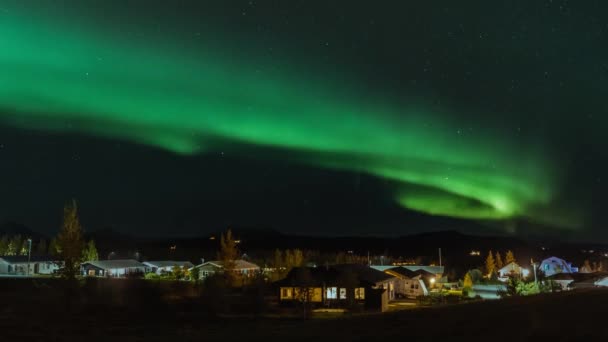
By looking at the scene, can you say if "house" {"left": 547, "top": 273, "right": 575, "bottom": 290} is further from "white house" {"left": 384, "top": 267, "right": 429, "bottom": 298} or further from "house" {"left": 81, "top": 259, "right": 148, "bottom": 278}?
"house" {"left": 81, "top": 259, "right": 148, "bottom": 278}

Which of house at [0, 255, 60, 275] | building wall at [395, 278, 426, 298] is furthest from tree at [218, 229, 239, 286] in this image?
house at [0, 255, 60, 275]

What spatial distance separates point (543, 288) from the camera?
159ft

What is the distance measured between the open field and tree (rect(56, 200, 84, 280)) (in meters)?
2.25

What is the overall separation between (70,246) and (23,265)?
55748 millimetres

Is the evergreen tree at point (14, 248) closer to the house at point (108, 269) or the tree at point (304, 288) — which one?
the house at point (108, 269)

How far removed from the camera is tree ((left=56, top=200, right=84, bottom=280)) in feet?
117

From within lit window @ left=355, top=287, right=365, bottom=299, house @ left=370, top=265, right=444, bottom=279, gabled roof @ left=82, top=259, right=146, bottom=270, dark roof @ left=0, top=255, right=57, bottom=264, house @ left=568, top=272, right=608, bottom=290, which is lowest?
house @ left=568, top=272, right=608, bottom=290

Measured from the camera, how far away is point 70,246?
117ft

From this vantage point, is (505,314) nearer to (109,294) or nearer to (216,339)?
(216,339)

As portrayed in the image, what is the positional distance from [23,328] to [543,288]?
138 ft

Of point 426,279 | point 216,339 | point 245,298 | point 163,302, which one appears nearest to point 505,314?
point 216,339

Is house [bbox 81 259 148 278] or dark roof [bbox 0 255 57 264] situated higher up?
dark roof [bbox 0 255 57 264]

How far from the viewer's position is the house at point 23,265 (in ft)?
269

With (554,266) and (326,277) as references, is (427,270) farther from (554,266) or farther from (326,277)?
(554,266)
